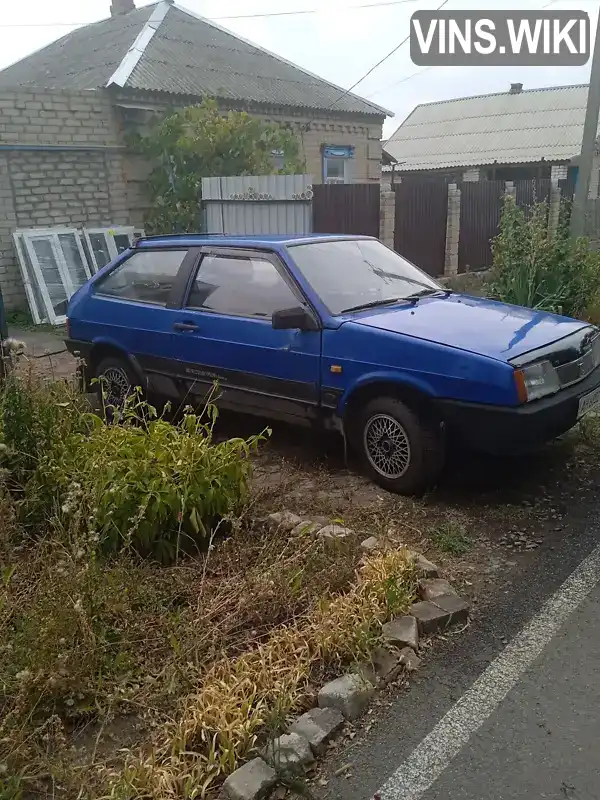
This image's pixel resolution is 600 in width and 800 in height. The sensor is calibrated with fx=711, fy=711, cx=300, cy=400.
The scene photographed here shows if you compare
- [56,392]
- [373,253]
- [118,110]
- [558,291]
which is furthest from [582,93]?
[56,392]

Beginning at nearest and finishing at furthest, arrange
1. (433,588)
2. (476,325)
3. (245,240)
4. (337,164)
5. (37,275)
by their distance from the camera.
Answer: (433,588) → (476,325) → (245,240) → (37,275) → (337,164)

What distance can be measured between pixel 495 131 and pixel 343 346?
28.9 metres

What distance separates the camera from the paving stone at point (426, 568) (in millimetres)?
3518

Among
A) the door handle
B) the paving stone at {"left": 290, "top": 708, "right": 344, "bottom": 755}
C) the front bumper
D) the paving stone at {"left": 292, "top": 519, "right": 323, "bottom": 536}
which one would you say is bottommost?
the paving stone at {"left": 290, "top": 708, "right": 344, "bottom": 755}

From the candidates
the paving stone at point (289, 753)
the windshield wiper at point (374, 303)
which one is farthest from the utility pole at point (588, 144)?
the paving stone at point (289, 753)

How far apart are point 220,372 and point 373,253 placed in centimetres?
160

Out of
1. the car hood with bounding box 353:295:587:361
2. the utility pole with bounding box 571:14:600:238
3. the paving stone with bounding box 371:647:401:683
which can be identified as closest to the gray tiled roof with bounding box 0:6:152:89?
the utility pole with bounding box 571:14:600:238

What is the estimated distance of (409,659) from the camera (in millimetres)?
3012

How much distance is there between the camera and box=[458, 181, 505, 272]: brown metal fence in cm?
1438

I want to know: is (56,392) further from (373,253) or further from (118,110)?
(118,110)

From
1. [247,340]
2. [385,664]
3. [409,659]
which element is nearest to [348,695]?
[385,664]

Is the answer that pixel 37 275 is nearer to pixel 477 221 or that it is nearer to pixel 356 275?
pixel 356 275

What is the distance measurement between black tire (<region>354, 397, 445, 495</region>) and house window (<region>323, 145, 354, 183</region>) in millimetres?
14881

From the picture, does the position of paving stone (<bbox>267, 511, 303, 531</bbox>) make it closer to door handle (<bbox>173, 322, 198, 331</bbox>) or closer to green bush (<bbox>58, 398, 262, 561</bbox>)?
green bush (<bbox>58, 398, 262, 561</bbox>)
